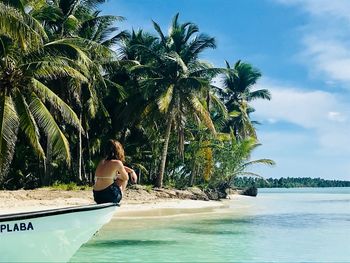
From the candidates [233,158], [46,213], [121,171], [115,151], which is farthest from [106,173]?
[233,158]

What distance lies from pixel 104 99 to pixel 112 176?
78.8 feet

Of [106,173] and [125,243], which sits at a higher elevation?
[106,173]

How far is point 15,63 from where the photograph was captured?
672 inches

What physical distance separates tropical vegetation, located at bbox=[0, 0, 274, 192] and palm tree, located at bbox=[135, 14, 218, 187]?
0.19ft

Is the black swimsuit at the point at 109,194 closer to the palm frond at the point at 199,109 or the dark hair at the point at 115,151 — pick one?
the dark hair at the point at 115,151

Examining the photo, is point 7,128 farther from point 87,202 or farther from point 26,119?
point 87,202

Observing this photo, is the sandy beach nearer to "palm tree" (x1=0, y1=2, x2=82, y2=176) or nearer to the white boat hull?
"palm tree" (x1=0, y1=2, x2=82, y2=176)

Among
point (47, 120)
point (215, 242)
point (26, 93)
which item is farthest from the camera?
point (26, 93)

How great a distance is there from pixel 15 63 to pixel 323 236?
11.3m

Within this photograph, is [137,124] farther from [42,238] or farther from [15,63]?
[42,238]

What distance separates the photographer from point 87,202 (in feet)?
61.8

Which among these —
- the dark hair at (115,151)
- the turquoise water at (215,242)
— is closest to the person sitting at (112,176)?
the dark hair at (115,151)

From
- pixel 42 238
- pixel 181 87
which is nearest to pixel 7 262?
pixel 42 238

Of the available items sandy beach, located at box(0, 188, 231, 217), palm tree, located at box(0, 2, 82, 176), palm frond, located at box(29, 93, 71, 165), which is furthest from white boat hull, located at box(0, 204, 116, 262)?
palm frond, located at box(29, 93, 71, 165)
